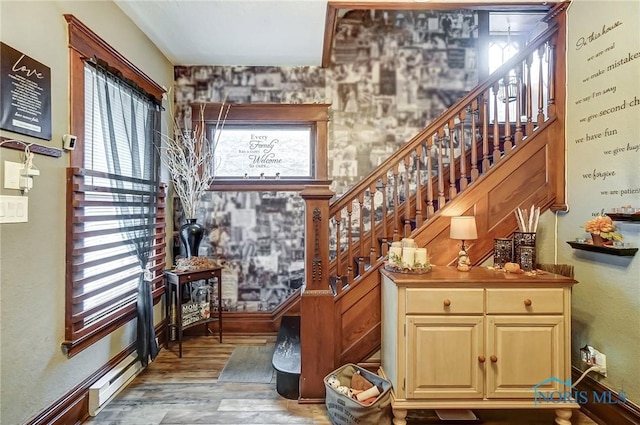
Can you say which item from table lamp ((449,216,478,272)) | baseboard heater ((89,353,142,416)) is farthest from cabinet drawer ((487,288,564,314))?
baseboard heater ((89,353,142,416))

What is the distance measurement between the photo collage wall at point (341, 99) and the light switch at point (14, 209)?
76.0 inches

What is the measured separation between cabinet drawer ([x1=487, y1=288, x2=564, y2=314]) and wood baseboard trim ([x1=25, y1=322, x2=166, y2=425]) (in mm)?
2672

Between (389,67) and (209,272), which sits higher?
(389,67)

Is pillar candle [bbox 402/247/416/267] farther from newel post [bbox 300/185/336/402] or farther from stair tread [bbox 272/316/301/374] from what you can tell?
stair tread [bbox 272/316/301/374]

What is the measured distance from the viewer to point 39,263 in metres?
1.89

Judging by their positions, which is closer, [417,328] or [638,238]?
[638,238]

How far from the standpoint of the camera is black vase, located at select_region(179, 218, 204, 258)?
11.0 ft

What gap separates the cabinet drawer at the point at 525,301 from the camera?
2.02m

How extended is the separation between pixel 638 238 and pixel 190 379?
3222mm

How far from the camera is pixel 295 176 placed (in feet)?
12.2

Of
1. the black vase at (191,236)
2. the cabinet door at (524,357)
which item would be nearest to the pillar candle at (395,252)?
the cabinet door at (524,357)

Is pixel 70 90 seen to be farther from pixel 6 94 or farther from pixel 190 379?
pixel 190 379

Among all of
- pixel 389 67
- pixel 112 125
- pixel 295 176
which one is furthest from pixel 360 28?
pixel 112 125

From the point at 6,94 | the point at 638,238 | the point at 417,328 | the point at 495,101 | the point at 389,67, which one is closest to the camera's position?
the point at 6,94
